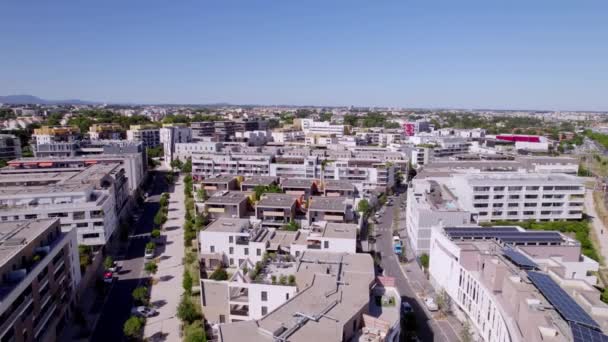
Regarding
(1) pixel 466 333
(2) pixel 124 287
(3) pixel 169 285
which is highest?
(1) pixel 466 333

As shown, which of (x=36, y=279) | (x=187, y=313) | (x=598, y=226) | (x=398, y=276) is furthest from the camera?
(x=598, y=226)

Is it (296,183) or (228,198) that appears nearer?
(228,198)

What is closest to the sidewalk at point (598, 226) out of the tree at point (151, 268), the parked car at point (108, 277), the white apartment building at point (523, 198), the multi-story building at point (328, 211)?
the white apartment building at point (523, 198)

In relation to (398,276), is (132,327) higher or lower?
higher

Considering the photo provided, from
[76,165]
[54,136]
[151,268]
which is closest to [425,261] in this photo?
[151,268]

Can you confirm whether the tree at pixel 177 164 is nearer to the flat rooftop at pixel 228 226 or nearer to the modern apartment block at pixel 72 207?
the modern apartment block at pixel 72 207

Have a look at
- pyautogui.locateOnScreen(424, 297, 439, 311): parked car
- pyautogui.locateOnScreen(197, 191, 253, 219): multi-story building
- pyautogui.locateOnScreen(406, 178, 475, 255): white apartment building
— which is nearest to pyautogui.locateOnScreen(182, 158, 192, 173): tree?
pyautogui.locateOnScreen(197, 191, 253, 219): multi-story building

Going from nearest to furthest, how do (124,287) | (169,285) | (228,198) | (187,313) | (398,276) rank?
1. (187,313)
2. (124,287)
3. (169,285)
4. (398,276)
5. (228,198)

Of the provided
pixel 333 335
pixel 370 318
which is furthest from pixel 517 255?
pixel 333 335

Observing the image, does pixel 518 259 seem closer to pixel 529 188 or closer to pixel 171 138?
pixel 529 188
